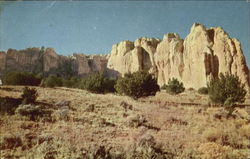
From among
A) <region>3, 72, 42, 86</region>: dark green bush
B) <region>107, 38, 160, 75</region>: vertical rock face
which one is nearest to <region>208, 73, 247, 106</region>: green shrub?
<region>3, 72, 42, 86</region>: dark green bush

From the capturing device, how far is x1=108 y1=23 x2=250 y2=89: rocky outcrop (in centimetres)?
5125

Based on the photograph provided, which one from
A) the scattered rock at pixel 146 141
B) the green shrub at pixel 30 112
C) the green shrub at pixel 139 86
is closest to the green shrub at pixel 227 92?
the green shrub at pixel 139 86

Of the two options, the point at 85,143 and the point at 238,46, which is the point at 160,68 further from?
the point at 85,143

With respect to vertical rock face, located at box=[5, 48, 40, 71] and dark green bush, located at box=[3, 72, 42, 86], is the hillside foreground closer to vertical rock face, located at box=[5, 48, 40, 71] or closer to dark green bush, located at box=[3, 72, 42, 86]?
dark green bush, located at box=[3, 72, 42, 86]

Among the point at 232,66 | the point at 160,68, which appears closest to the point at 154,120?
the point at 232,66

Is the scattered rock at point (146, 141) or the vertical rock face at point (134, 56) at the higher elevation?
the vertical rock face at point (134, 56)

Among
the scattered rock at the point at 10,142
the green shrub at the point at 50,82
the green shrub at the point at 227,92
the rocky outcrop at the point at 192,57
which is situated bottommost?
the scattered rock at the point at 10,142

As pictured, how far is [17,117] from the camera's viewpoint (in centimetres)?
1190

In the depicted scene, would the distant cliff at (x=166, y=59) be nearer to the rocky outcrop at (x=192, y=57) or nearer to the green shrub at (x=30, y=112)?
the rocky outcrop at (x=192, y=57)

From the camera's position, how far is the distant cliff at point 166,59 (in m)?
53.2

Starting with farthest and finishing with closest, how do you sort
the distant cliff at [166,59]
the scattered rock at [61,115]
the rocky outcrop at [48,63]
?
1. the rocky outcrop at [48,63]
2. the distant cliff at [166,59]
3. the scattered rock at [61,115]

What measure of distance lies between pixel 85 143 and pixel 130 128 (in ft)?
11.4

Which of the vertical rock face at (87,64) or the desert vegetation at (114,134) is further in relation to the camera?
the vertical rock face at (87,64)

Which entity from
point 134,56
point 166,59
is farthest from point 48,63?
point 166,59
